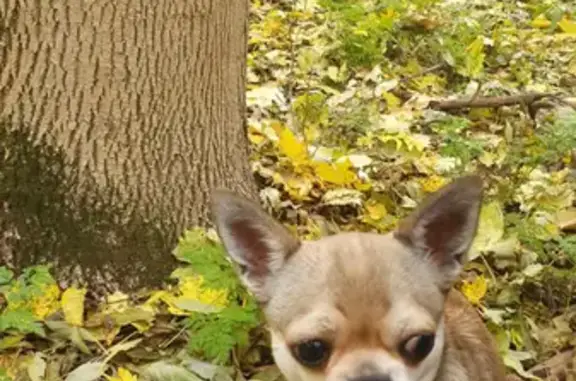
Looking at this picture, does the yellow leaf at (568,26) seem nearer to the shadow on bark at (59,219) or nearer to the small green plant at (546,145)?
the small green plant at (546,145)

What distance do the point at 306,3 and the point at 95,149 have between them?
168 inches

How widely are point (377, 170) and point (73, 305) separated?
6.56 ft

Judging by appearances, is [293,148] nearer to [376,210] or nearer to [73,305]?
[376,210]

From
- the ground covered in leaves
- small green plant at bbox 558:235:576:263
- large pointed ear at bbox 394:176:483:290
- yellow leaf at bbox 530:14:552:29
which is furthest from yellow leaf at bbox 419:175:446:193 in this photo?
yellow leaf at bbox 530:14:552:29

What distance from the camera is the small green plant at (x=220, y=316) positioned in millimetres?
4055

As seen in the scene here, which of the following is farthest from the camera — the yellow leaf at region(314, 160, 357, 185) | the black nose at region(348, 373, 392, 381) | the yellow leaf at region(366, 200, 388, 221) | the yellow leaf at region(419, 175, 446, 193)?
the yellow leaf at region(314, 160, 357, 185)

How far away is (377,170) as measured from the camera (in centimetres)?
564

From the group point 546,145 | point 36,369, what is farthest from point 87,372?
point 546,145

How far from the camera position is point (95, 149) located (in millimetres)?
4410

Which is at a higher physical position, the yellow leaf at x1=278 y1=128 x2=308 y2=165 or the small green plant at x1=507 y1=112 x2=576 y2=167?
the small green plant at x1=507 y1=112 x2=576 y2=167

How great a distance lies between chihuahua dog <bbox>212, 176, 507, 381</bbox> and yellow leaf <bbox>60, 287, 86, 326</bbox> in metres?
1.06

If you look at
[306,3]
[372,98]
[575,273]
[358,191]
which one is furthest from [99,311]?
[306,3]

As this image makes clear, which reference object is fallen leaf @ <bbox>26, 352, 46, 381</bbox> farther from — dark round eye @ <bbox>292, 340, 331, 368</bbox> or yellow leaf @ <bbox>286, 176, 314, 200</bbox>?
yellow leaf @ <bbox>286, 176, 314, 200</bbox>

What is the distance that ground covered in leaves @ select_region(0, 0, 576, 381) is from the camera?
424 centimetres
